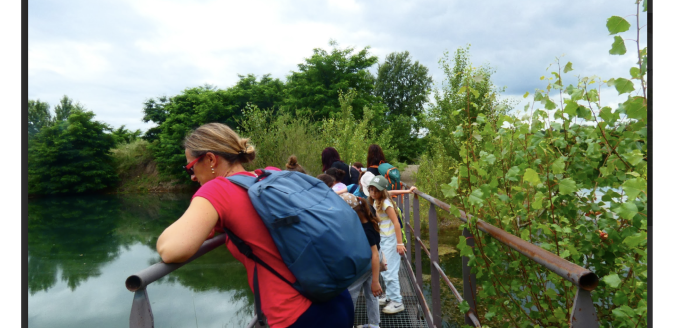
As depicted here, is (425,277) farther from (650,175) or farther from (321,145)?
(321,145)

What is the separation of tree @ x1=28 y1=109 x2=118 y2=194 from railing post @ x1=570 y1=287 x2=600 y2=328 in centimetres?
4374

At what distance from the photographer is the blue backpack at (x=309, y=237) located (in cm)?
117

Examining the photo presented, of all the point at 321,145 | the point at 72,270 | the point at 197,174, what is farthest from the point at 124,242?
the point at 197,174

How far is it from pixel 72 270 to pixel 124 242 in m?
4.92

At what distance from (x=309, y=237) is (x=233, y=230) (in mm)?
246

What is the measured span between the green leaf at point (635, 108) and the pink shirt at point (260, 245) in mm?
1051

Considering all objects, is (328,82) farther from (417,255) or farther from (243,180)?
(243,180)

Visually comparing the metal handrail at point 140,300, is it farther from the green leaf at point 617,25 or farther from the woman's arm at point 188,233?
the green leaf at point 617,25

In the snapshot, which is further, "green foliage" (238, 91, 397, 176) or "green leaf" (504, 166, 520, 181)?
"green foliage" (238, 91, 397, 176)

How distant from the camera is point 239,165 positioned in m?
1.46

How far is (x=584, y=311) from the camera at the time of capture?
81 cm

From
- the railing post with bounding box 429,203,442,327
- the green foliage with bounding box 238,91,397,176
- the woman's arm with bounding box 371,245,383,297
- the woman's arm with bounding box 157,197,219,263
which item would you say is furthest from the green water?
the green foliage with bounding box 238,91,397,176

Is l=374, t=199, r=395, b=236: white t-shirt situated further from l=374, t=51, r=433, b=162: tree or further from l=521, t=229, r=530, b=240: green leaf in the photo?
l=374, t=51, r=433, b=162: tree

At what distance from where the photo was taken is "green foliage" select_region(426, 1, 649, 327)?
117 centimetres
